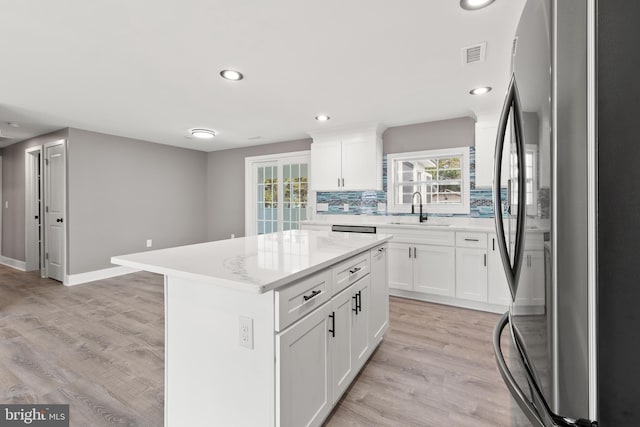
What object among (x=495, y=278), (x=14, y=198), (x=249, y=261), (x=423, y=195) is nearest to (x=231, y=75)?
(x=249, y=261)

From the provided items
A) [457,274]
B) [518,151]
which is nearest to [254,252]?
[518,151]

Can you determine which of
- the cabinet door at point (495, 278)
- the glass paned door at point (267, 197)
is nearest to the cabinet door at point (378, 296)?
the cabinet door at point (495, 278)

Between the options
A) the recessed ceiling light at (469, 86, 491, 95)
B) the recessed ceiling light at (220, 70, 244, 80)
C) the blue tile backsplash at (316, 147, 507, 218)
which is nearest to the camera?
the recessed ceiling light at (220, 70, 244, 80)

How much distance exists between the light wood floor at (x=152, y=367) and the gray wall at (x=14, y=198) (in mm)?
2717

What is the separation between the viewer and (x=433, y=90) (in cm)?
305

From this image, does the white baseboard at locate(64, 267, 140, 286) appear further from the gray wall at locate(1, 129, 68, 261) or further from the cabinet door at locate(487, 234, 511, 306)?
the cabinet door at locate(487, 234, 511, 306)

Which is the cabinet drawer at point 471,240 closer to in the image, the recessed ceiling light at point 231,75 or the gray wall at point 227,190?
the recessed ceiling light at point 231,75

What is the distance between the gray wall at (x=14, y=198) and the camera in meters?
5.44

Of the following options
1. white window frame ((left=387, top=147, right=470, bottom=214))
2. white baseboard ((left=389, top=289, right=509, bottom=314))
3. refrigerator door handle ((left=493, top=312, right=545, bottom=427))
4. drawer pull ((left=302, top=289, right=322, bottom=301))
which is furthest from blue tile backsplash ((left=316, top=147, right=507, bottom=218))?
refrigerator door handle ((left=493, top=312, right=545, bottom=427))

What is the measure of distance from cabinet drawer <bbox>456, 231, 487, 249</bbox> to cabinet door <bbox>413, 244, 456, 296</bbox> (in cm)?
13

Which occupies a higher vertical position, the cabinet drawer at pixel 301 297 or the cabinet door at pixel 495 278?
the cabinet drawer at pixel 301 297

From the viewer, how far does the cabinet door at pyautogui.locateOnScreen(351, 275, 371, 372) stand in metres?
1.92

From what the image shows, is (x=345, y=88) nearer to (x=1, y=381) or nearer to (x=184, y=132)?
(x=184, y=132)

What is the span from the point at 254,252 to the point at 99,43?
1.89m
